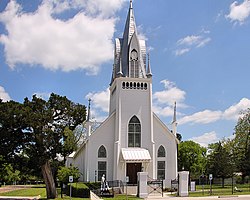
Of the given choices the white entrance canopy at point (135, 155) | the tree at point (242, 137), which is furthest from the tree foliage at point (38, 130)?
the tree at point (242, 137)

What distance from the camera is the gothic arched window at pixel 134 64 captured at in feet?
140

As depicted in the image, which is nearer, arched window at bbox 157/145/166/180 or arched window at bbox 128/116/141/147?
arched window at bbox 128/116/141/147

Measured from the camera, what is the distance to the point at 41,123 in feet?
98.8

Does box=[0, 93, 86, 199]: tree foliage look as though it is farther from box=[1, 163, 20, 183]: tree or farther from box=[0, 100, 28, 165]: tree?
box=[1, 163, 20, 183]: tree

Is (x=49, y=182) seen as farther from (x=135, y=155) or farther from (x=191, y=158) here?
(x=191, y=158)

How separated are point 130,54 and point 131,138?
10.2 meters

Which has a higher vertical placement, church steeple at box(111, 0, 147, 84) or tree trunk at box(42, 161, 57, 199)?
church steeple at box(111, 0, 147, 84)

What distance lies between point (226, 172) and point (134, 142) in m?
12.1

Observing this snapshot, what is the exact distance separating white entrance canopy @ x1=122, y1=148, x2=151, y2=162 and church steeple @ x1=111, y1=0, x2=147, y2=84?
855 cm

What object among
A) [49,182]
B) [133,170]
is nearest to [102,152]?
[133,170]

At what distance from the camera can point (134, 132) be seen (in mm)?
41219

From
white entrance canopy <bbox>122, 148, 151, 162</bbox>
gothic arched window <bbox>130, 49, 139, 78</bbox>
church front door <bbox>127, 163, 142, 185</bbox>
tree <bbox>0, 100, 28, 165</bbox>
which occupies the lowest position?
church front door <bbox>127, 163, 142, 185</bbox>

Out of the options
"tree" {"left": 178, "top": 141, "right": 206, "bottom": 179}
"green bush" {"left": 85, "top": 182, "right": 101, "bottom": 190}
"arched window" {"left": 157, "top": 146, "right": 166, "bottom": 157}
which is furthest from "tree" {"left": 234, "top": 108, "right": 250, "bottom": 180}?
"green bush" {"left": 85, "top": 182, "right": 101, "bottom": 190}

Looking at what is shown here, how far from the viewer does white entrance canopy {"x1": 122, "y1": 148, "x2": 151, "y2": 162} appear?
126 ft
